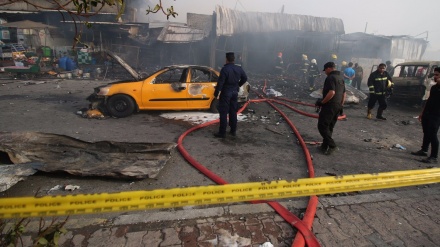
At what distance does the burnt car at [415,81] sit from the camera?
988 centimetres

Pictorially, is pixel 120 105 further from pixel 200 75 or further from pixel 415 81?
pixel 415 81

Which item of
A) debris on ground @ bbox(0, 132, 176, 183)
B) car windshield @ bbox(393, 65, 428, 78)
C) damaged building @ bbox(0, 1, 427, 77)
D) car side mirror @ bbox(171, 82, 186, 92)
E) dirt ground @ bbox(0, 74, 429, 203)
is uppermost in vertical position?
damaged building @ bbox(0, 1, 427, 77)

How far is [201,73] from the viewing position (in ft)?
25.3

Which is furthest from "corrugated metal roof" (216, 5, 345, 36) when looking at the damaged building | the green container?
the green container

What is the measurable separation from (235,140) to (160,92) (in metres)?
2.79

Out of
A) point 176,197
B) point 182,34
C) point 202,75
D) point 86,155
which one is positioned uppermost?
point 182,34

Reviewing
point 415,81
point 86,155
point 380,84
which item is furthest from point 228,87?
point 415,81

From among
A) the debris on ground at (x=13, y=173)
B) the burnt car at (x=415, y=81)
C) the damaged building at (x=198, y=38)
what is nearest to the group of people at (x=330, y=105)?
the debris on ground at (x=13, y=173)

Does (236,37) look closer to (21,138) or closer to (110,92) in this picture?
(110,92)

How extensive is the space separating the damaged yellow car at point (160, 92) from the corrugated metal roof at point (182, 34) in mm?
13118

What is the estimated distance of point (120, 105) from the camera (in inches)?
293

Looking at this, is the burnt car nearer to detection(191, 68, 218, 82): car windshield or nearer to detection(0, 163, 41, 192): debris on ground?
detection(191, 68, 218, 82): car windshield

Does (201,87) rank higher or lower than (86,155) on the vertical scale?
higher

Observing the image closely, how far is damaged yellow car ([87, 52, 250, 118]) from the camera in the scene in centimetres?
738
